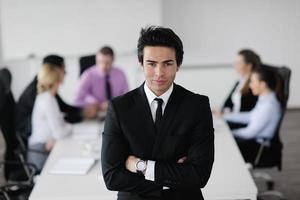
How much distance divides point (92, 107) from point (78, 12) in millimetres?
1856

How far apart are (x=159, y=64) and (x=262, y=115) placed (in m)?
2.20

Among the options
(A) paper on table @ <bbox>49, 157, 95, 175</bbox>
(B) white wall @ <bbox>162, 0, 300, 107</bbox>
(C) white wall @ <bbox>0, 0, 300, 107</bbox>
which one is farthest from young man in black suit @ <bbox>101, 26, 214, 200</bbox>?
(B) white wall @ <bbox>162, 0, 300, 107</bbox>

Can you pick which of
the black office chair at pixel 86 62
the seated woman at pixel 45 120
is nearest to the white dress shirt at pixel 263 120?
the seated woman at pixel 45 120

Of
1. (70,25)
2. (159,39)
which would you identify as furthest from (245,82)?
(159,39)

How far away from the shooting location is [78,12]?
5.77 meters

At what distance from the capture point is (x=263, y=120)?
396cm

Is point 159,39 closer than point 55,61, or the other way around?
point 159,39

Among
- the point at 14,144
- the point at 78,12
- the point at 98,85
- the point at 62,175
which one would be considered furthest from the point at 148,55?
the point at 78,12

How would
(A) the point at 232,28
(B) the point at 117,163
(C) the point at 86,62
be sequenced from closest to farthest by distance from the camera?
(B) the point at 117,163
(C) the point at 86,62
(A) the point at 232,28

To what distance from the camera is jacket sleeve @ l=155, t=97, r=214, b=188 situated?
2.10 meters

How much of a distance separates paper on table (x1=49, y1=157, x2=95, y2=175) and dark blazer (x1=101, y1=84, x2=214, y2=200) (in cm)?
91

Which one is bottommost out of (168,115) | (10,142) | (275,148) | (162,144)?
(275,148)

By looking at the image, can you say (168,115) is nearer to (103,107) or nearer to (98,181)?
(98,181)

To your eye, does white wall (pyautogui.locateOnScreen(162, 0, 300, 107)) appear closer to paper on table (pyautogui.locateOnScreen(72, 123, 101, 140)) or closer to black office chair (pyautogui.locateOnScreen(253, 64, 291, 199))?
black office chair (pyautogui.locateOnScreen(253, 64, 291, 199))
